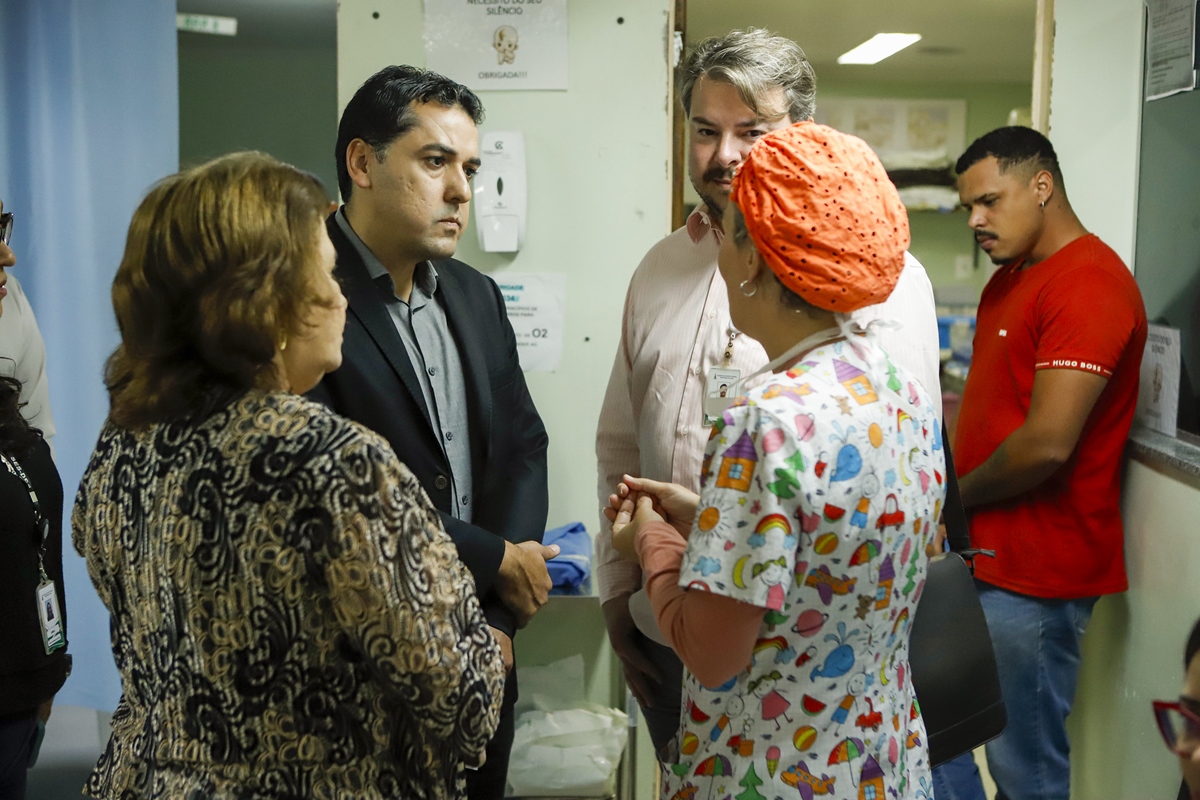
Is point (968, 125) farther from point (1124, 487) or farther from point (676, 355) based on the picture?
point (676, 355)

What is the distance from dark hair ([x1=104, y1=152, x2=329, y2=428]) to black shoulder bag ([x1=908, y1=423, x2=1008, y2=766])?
0.91 metres

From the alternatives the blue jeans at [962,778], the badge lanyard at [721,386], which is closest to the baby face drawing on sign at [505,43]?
the badge lanyard at [721,386]

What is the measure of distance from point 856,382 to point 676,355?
1.81 feet

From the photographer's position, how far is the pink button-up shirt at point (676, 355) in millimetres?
1500

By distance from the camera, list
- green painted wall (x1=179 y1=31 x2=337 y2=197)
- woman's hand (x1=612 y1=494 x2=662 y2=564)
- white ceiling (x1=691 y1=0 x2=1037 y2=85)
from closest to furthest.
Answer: woman's hand (x1=612 y1=494 x2=662 y2=564)
green painted wall (x1=179 y1=31 x2=337 y2=197)
white ceiling (x1=691 y1=0 x2=1037 y2=85)

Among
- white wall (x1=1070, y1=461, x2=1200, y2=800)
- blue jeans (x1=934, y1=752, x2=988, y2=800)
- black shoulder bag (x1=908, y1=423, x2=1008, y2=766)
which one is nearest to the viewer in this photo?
black shoulder bag (x1=908, y1=423, x2=1008, y2=766)

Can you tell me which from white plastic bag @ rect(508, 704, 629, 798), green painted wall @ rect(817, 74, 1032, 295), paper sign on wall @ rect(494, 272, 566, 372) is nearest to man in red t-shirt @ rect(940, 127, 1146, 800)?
white plastic bag @ rect(508, 704, 629, 798)

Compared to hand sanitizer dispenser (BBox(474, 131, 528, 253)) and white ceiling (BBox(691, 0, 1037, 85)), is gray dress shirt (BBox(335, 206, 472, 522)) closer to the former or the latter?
hand sanitizer dispenser (BBox(474, 131, 528, 253))

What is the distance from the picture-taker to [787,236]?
41.3 inches

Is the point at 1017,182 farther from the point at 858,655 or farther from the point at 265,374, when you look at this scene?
the point at 265,374

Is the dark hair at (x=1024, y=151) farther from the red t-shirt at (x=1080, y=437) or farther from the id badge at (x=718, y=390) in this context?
the id badge at (x=718, y=390)

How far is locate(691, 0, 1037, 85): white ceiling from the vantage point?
4.71 meters

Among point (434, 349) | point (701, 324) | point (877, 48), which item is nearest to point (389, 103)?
point (434, 349)

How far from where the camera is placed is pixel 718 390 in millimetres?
1524
